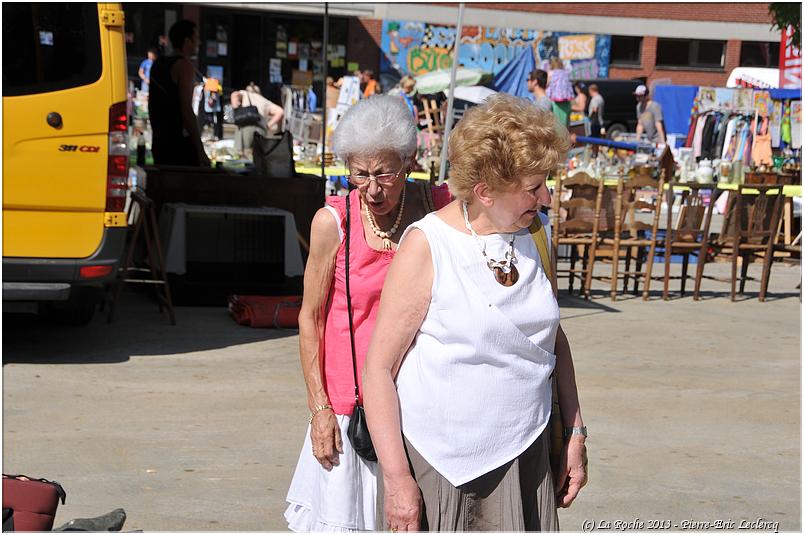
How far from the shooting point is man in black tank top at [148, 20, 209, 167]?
10578 mm

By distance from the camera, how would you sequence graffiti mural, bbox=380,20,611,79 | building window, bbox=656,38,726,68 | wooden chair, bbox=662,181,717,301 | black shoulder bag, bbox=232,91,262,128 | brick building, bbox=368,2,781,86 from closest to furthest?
wooden chair, bbox=662,181,717,301
black shoulder bag, bbox=232,91,262,128
graffiti mural, bbox=380,20,611,79
brick building, bbox=368,2,781,86
building window, bbox=656,38,726,68

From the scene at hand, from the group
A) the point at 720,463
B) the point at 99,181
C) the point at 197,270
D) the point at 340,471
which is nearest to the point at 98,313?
the point at 197,270

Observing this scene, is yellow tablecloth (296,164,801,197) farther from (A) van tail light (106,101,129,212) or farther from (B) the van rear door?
(B) the van rear door

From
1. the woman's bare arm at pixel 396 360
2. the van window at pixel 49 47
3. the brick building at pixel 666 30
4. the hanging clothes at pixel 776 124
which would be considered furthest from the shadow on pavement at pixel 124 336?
the brick building at pixel 666 30

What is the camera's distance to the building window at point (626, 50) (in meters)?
38.4

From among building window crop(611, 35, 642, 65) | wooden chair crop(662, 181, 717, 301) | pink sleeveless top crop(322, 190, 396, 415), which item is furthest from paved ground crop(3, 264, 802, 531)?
building window crop(611, 35, 642, 65)

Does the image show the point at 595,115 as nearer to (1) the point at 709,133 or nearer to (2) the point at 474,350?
(1) the point at 709,133

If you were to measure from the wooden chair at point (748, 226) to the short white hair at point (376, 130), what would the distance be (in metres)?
8.41

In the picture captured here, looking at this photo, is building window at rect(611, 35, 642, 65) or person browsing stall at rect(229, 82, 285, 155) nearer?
person browsing stall at rect(229, 82, 285, 155)

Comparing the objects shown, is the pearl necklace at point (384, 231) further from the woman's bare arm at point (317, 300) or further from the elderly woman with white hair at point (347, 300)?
the woman's bare arm at point (317, 300)

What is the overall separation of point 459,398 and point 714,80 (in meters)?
38.7

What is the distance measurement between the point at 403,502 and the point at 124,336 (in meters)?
6.17

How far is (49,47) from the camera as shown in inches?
281

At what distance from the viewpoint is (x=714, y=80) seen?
39281 millimetres
